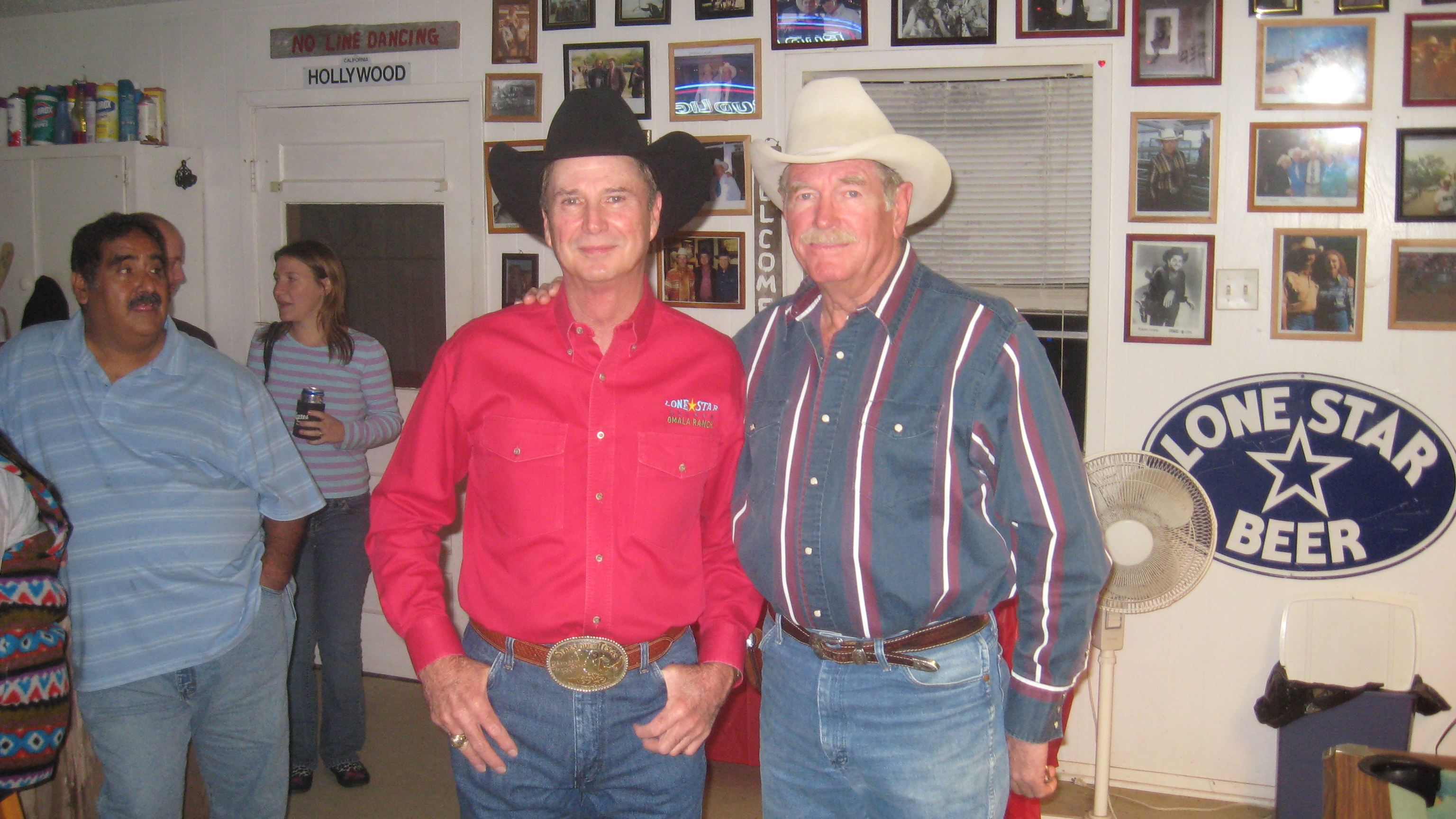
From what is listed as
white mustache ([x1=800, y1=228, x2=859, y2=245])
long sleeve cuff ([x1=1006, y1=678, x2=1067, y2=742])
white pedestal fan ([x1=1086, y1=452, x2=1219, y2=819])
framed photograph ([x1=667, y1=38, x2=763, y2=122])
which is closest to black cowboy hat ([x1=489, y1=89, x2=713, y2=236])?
white mustache ([x1=800, y1=228, x2=859, y2=245])

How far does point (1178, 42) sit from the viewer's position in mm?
3258

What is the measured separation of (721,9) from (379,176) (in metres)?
1.63

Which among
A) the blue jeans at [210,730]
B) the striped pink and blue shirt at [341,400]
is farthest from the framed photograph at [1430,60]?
the blue jeans at [210,730]

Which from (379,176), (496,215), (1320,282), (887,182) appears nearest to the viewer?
(887,182)

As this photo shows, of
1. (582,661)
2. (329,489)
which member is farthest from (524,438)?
(329,489)

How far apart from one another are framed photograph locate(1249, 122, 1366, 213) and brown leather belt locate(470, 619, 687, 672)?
2.72 meters

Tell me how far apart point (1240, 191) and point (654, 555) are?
2690 mm

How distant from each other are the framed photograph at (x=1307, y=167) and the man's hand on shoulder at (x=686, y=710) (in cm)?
270

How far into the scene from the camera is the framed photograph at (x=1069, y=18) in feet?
10.8

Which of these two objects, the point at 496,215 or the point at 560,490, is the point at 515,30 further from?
the point at 560,490

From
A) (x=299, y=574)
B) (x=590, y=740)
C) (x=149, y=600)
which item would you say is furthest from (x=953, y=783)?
(x=299, y=574)

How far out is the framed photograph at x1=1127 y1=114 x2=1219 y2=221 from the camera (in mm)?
3273

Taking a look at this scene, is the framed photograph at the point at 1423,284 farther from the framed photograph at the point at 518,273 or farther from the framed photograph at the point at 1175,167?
the framed photograph at the point at 518,273

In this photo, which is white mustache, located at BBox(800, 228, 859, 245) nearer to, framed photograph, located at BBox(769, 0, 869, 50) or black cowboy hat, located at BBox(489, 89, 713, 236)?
black cowboy hat, located at BBox(489, 89, 713, 236)
